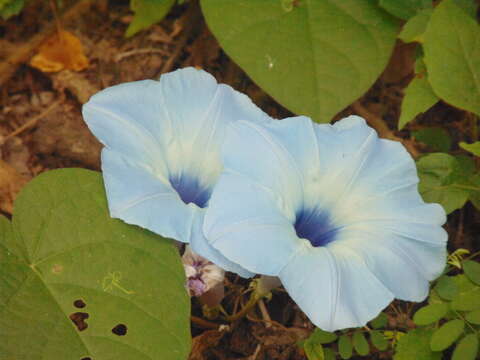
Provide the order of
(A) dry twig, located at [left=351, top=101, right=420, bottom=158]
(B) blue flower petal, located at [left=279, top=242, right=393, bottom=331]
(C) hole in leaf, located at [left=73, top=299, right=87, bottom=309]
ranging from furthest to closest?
1. (A) dry twig, located at [left=351, top=101, right=420, bottom=158]
2. (C) hole in leaf, located at [left=73, top=299, right=87, bottom=309]
3. (B) blue flower petal, located at [left=279, top=242, right=393, bottom=331]

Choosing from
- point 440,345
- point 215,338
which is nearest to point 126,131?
point 215,338

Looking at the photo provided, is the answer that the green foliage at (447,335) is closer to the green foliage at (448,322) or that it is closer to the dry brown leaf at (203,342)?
the green foliage at (448,322)

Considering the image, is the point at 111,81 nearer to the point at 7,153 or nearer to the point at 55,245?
the point at 7,153

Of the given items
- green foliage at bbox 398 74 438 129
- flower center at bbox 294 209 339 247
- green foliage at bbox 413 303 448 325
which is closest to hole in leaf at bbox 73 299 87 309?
flower center at bbox 294 209 339 247

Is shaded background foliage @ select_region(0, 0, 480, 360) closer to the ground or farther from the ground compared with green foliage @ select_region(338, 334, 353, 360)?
farther from the ground

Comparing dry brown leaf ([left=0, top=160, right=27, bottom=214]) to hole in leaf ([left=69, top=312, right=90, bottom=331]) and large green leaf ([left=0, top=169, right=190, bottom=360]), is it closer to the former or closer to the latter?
large green leaf ([left=0, top=169, right=190, bottom=360])

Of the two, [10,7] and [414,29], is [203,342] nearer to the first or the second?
[414,29]
